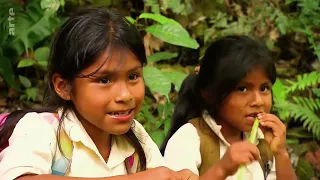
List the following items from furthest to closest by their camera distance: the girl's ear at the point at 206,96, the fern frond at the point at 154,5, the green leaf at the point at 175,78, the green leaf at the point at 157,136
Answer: the fern frond at the point at 154,5 → the green leaf at the point at 175,78 → the green leaf at the point at 157,136 → the girl's ear at the point at 206,96

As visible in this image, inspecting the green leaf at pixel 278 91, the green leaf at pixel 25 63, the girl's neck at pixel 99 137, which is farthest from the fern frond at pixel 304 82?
the girl's neck at pixel 99 137

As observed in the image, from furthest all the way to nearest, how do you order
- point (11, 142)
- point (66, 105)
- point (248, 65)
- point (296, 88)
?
1. point (296, 88)
2. point (248, 65)
3. point (66, 105)
4. point (11, 142)

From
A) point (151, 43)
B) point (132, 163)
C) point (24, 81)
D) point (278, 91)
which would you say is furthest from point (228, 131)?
point (24, 81)

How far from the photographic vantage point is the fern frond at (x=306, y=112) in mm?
3497

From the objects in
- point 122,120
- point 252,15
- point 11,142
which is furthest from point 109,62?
point 252,15

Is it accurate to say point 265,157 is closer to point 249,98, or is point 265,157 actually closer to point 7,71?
point 249,98

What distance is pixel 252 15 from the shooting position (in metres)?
4.26

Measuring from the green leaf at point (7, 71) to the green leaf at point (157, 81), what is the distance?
1.13 meters

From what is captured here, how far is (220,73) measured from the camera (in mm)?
2094

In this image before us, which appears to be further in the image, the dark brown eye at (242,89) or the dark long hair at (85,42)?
the dark brown eye at (242,89)

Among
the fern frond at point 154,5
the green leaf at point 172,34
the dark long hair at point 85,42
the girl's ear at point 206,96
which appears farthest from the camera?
the fern frond at point 154,5

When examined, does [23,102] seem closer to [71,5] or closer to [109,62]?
[71,5]

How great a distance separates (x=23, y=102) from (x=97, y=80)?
2.32m

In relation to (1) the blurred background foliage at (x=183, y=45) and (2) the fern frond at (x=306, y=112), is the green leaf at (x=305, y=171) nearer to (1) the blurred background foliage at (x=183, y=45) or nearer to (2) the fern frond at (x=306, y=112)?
(1) the blurred background foliage at (x=183, y=45)
